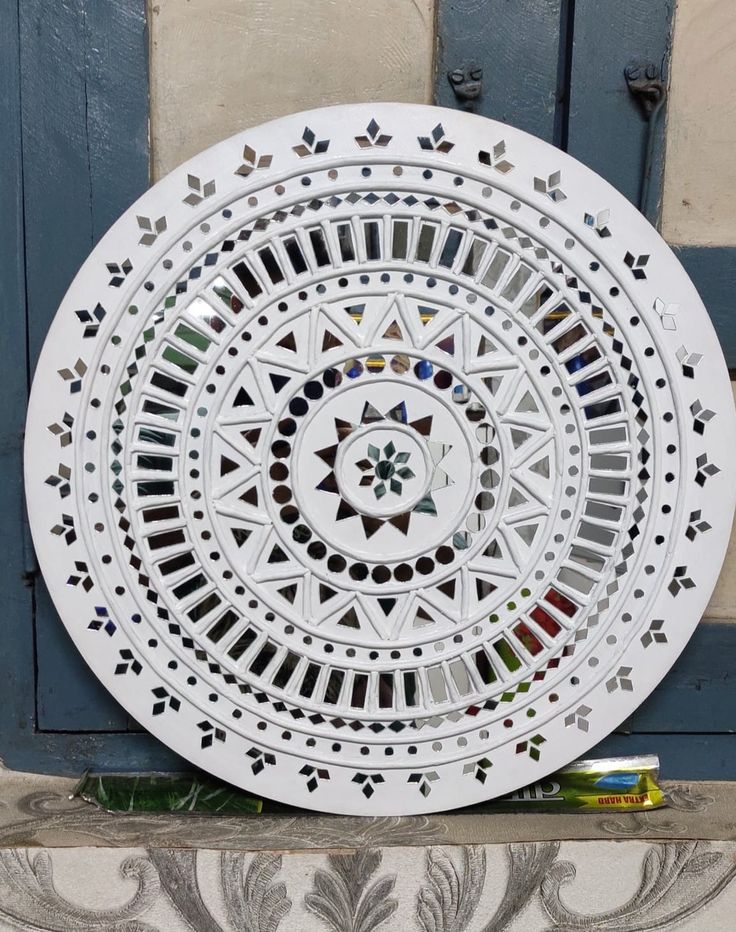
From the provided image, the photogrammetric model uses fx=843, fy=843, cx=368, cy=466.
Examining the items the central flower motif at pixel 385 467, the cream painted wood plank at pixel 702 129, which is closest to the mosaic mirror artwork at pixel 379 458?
the central flower motif at pixel 385 467

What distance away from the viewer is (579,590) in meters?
0.80

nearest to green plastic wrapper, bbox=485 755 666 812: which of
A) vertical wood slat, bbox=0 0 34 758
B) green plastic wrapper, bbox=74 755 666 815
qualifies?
green plastic wrapper, bbox=74 755 666 815

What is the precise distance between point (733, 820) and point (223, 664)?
1.67 ft

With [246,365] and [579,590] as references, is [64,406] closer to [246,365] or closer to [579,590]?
[246,365]

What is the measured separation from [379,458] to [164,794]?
393 millimetres

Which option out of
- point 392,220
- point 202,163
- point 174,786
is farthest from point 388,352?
point 174,786

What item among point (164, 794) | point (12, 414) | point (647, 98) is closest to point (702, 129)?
point (647, 98)

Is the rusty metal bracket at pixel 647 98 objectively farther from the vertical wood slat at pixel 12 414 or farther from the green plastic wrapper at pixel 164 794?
the green plastic wrapper at pixel 164 794

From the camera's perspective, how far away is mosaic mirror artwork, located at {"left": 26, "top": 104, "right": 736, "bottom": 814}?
0.75 meters

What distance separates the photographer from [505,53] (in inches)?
32.1

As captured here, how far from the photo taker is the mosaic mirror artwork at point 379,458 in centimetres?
75

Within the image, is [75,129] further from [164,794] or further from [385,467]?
[164,794]

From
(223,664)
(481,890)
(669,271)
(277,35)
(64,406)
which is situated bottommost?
(481,890)

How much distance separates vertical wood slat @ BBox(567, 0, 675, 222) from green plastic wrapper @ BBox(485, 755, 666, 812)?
0.57m
